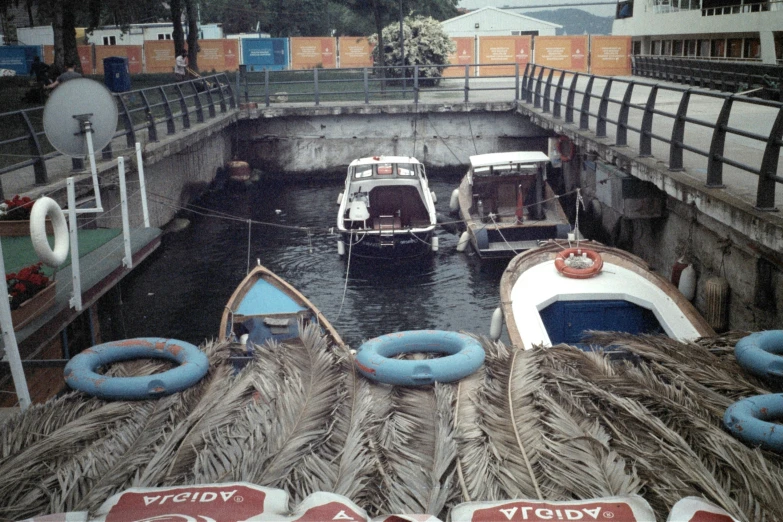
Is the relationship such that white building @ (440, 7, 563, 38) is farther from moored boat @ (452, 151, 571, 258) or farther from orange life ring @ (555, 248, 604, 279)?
orange life ring @ (555, 248, 604, 279)

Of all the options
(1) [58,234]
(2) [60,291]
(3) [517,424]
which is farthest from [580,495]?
(2) [60,291]

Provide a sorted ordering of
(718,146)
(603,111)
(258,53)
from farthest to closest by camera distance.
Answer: (258,53), (603,111), (718,146)

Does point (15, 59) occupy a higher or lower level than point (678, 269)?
higher

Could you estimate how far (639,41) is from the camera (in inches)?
1593

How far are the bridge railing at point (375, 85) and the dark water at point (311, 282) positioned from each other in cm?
553

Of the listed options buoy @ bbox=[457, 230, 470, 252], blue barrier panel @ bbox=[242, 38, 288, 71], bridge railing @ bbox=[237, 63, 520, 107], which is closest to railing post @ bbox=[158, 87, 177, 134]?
bridge railing @ bbox=[237, 63, 520, 107]

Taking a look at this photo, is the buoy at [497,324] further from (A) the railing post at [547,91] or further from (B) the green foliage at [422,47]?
(B) the green foliage at [422,47]

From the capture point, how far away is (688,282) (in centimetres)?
1096

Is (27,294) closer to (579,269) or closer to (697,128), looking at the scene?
(579,269)

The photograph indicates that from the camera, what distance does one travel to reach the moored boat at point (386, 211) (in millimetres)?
16953

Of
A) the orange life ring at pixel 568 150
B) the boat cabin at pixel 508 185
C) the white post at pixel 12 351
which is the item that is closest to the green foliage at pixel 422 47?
the orange life ring at pixel 568 150

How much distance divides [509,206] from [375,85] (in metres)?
15.7

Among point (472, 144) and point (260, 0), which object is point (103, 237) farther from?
point (260, 0)

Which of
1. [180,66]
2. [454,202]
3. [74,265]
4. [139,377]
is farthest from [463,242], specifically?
[180,66]
